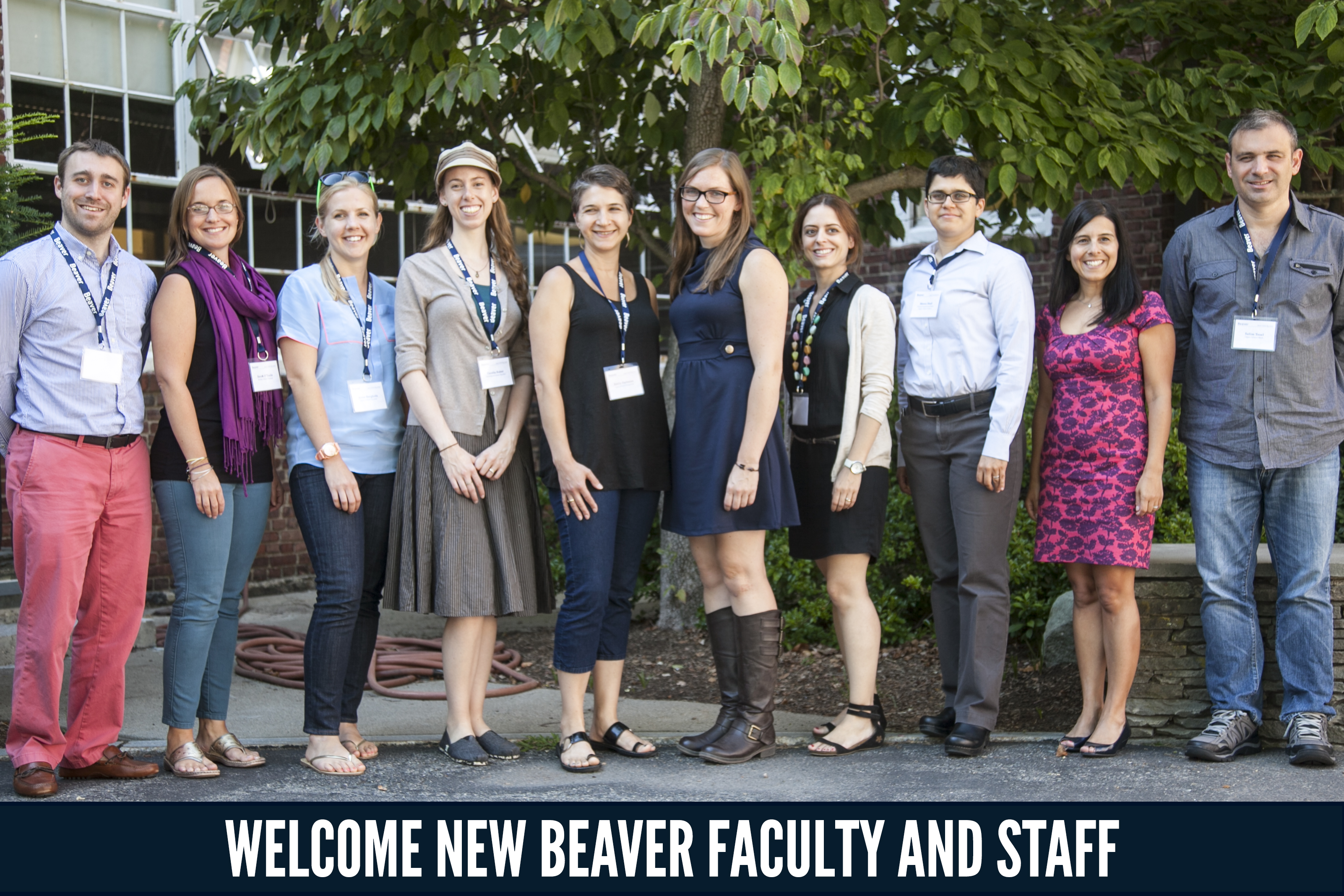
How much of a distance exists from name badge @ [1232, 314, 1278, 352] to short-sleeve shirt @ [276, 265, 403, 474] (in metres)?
2.90

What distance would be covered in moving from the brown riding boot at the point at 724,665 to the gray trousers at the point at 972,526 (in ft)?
2.51

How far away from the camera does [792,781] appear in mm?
4184

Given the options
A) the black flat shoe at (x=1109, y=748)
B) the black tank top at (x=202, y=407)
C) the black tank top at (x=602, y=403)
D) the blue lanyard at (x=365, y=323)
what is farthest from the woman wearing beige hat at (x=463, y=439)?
the black flat shoe at (x=1109, y=748)

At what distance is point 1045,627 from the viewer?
19.5ft

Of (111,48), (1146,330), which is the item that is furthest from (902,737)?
(111,48)

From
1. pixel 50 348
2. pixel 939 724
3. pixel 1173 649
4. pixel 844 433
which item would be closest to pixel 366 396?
pixel 50 348

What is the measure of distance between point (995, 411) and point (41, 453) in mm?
3092

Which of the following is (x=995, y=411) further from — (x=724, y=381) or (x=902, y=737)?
(x=902, y=737)

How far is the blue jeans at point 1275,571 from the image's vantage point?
4277 millimetres

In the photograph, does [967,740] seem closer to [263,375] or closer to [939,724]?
[939,724]

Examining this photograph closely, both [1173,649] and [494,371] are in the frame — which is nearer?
[494,371]

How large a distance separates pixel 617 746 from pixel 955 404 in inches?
67.6

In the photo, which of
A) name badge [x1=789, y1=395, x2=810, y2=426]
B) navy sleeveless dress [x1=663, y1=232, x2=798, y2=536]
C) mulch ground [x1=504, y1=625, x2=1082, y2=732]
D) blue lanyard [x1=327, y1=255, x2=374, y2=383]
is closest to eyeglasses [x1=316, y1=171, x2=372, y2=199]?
blue lanyard [x1=327, y1=255, x2=374, y2=383]

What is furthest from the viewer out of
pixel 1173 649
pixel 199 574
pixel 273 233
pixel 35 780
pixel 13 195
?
pixel 273 233
